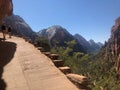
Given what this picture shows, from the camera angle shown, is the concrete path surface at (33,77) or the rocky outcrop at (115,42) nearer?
the concrete path surface at (33,77)

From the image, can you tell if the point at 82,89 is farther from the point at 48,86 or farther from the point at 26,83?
the point at 26,83

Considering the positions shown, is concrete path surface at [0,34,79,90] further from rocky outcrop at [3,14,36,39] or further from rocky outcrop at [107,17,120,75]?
rocky outcrop at [107,17,120,75]

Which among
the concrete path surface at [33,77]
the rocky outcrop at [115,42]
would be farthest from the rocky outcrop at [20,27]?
the concrete path surface at [33,77]

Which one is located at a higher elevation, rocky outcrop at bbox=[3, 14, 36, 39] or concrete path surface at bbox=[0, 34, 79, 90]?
rocky outcrop at bbox=[3, 14, 36, 39]

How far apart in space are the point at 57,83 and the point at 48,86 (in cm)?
26

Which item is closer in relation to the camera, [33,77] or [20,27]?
[33,77]

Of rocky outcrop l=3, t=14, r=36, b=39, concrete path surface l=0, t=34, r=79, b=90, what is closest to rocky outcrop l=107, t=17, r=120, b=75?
rocky outcrop l=3, t=14, r=36, b=39

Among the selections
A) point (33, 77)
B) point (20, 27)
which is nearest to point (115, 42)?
point (20, 27)

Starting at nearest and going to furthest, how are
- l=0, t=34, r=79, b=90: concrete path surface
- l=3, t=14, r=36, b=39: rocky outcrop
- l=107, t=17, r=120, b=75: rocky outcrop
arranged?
1. l=0, t=34, r=79, b=90: concrete path surface
2. l=3, t=14, r=36, b=39: rocky outcrop
3. l=107, t=17, r=120, b=75: rocky outcrop

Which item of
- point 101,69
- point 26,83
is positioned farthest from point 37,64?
point 101,69

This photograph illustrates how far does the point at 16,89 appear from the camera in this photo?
273 inches

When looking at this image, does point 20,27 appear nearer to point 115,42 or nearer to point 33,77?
point 115,42

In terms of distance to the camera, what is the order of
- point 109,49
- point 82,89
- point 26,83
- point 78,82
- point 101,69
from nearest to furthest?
point 82,89 → point 78,82 → point 26,83 → point 101,69 → point 109,49

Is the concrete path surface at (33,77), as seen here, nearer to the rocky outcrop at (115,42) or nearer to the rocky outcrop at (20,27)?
the rocky outcrop at (20,27)
